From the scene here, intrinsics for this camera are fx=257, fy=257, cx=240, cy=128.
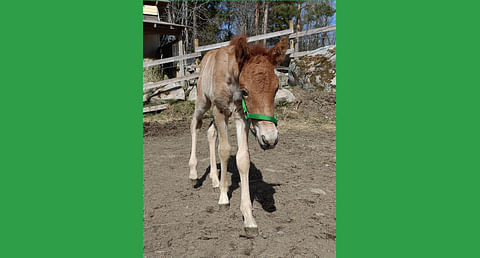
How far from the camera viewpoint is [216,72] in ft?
9.68

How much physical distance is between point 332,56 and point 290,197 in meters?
7.80

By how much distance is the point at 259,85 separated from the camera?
229 centimetres

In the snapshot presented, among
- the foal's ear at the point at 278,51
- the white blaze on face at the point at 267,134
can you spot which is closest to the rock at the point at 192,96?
the foal's ear at the point at 278,51

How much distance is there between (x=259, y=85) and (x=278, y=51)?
0.52m

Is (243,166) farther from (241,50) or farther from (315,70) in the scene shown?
(315,70)

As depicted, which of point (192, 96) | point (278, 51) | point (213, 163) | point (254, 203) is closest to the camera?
point (278, 51)

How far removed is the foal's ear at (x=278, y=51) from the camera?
2.53 m

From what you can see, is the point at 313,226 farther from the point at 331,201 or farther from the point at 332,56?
the point at 332,56

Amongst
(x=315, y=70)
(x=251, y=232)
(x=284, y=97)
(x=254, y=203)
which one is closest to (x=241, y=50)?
(x=251, y=232)

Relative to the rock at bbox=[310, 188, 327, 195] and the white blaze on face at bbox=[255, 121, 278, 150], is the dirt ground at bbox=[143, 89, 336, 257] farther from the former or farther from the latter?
the white blaze on face at bbox=[255, 121, 278, 150]

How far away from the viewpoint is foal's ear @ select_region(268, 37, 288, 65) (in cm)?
253

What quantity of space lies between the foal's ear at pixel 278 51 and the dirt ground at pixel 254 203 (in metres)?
1.74

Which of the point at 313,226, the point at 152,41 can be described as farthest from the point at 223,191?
the point at 152,41

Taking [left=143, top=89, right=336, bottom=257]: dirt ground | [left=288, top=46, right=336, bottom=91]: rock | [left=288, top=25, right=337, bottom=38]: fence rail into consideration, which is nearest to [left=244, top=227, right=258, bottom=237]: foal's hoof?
[left=143, top=89, right=336, bottom=257]: dirt ground
